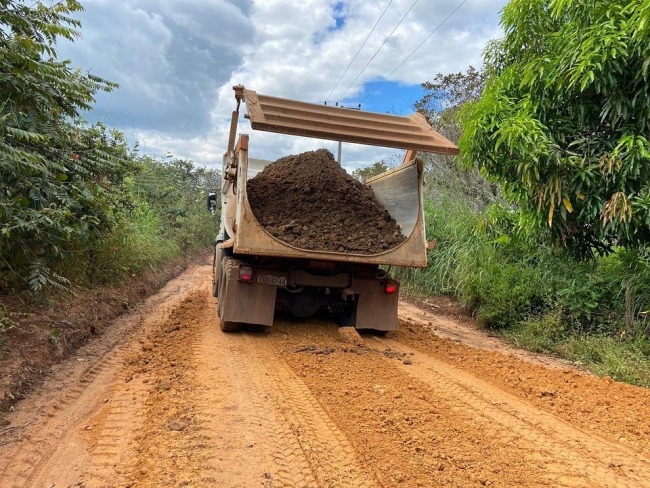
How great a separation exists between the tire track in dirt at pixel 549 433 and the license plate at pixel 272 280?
1800 millimetres

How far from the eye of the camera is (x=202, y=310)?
7543 millimetres

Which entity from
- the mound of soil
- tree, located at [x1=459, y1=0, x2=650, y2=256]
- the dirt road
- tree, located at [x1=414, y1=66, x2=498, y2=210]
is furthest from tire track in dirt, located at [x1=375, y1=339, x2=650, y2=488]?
tree, located at [x1=414, y1=66, x2=498, y2=210]

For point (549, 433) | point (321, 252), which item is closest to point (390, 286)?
point (321, 252)

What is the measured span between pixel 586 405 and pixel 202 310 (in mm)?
5536

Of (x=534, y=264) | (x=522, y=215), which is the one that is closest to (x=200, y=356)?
(x=522, y=215)

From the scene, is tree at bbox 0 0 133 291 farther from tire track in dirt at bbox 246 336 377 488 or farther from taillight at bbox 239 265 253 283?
tire track in dirt at bbox 246 336 377 488

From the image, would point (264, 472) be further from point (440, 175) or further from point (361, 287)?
point (440, 175)

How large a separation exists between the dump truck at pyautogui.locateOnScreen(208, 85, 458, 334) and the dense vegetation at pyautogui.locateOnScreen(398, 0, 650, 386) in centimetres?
90

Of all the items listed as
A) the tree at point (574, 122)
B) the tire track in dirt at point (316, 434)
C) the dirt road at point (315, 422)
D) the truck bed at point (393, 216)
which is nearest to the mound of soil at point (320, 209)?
the truck bed at point (393, 216)

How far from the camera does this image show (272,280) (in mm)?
5578

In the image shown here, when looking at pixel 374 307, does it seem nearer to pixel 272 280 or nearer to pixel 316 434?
pixel 272 280

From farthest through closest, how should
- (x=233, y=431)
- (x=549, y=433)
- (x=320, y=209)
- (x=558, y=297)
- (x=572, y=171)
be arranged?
(x=558, y=297), (x=320, y=209), (x=572, y=171), (x=549, y=433), (x=233, y=431)

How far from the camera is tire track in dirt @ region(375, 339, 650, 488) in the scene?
8.60 feet

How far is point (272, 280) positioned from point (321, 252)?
0.74 m
